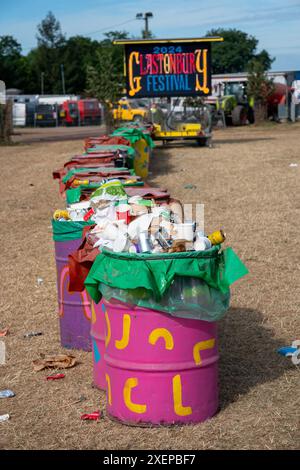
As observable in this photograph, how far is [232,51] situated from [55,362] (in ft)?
420

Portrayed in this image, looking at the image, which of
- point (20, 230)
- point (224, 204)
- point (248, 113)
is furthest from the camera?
point (248, 113)

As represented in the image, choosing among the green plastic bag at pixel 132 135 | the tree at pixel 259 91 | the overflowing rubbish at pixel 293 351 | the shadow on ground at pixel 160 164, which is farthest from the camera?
the tree at pixel 259 91

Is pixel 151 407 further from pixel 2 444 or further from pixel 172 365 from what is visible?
pixel 2 444

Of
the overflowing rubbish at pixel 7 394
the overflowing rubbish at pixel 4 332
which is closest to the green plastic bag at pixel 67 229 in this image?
the overflowing rubbish at pixel 4 332

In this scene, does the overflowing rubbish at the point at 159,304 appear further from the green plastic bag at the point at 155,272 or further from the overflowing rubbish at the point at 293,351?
the overflowing rubbish at the point at 293,351

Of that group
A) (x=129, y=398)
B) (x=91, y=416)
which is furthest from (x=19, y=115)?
(x=129, y=398)

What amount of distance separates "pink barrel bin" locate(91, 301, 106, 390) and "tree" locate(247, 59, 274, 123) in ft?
121

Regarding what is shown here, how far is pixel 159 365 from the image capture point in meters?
4.78

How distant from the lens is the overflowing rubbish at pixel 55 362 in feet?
20.1

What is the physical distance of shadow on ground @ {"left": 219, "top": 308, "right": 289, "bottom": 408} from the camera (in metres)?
5.64

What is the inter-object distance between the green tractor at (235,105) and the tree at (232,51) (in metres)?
86.5
